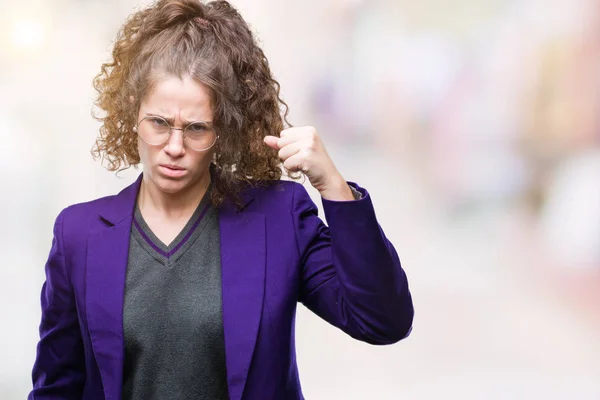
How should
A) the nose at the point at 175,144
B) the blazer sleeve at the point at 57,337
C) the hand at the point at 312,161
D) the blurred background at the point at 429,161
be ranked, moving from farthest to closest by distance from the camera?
the blurred background at the point at 429,161 → the blazer sleeve at the point at 57,337 → the nose at the point at 175,144 → the hand at the point at 312,161

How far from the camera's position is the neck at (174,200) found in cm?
174

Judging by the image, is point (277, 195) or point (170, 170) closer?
point (170, 170)

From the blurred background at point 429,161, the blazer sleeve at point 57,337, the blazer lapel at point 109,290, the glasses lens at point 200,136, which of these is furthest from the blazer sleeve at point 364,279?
Result: the blurred background at point 429,161

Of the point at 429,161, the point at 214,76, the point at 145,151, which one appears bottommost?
the point at 145,151

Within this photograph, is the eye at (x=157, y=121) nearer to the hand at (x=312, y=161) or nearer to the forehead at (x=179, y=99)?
the forehead at (x=179, y=99)

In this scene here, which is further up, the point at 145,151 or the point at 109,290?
the point at 145,151

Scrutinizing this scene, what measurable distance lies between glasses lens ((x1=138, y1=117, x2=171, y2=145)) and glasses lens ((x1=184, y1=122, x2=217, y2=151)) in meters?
0.04

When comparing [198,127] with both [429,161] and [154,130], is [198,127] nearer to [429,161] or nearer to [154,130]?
[154,130]

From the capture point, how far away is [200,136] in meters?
1.61

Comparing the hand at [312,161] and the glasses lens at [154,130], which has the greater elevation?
the glasses lens at [154,130]

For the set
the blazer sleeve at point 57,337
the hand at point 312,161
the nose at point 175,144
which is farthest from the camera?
the blazer sleeve at point 57,337

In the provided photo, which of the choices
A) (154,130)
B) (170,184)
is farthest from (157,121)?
(170,184)

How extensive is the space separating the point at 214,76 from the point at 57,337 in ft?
2.12

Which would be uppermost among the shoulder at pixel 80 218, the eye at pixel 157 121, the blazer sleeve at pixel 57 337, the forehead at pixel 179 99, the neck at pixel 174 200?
the forehead at pixel 179 99
